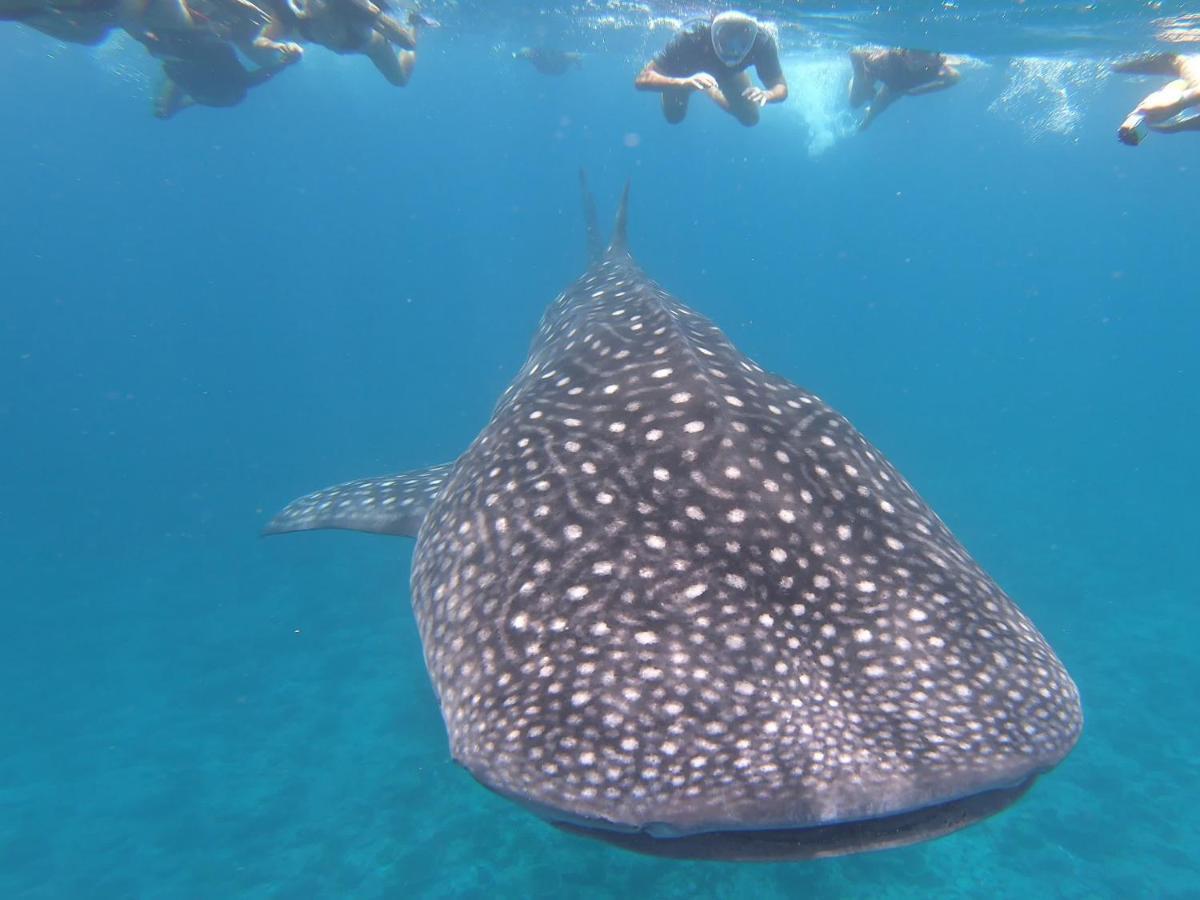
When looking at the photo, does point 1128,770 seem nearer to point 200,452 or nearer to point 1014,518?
point 1014,518

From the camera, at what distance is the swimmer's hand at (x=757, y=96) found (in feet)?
48.2

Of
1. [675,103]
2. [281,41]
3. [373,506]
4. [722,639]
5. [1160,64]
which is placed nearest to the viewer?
[722,639]

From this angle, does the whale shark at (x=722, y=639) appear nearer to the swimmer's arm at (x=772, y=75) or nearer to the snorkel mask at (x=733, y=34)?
the snorkel mask at (x=733, y=34)

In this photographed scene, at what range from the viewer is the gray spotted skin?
96.9 inches

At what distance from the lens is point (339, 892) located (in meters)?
10.2

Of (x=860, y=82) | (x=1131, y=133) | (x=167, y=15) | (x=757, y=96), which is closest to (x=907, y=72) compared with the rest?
(x=860, y=82)

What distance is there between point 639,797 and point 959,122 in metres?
73.1

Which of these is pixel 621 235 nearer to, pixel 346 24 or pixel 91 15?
pixel 346 24

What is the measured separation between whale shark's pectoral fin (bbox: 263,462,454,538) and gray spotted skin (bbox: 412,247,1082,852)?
2.66 meters

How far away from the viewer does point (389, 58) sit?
1477 cm

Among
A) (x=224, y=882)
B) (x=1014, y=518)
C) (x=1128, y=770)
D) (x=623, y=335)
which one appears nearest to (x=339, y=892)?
(x=224, y=882)

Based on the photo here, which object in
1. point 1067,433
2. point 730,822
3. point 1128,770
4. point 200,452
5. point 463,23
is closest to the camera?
point 730,822

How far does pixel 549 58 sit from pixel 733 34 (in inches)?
1021

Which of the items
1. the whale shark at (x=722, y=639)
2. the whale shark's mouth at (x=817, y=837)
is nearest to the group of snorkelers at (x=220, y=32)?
the whale shark at (x=722, y=639)
